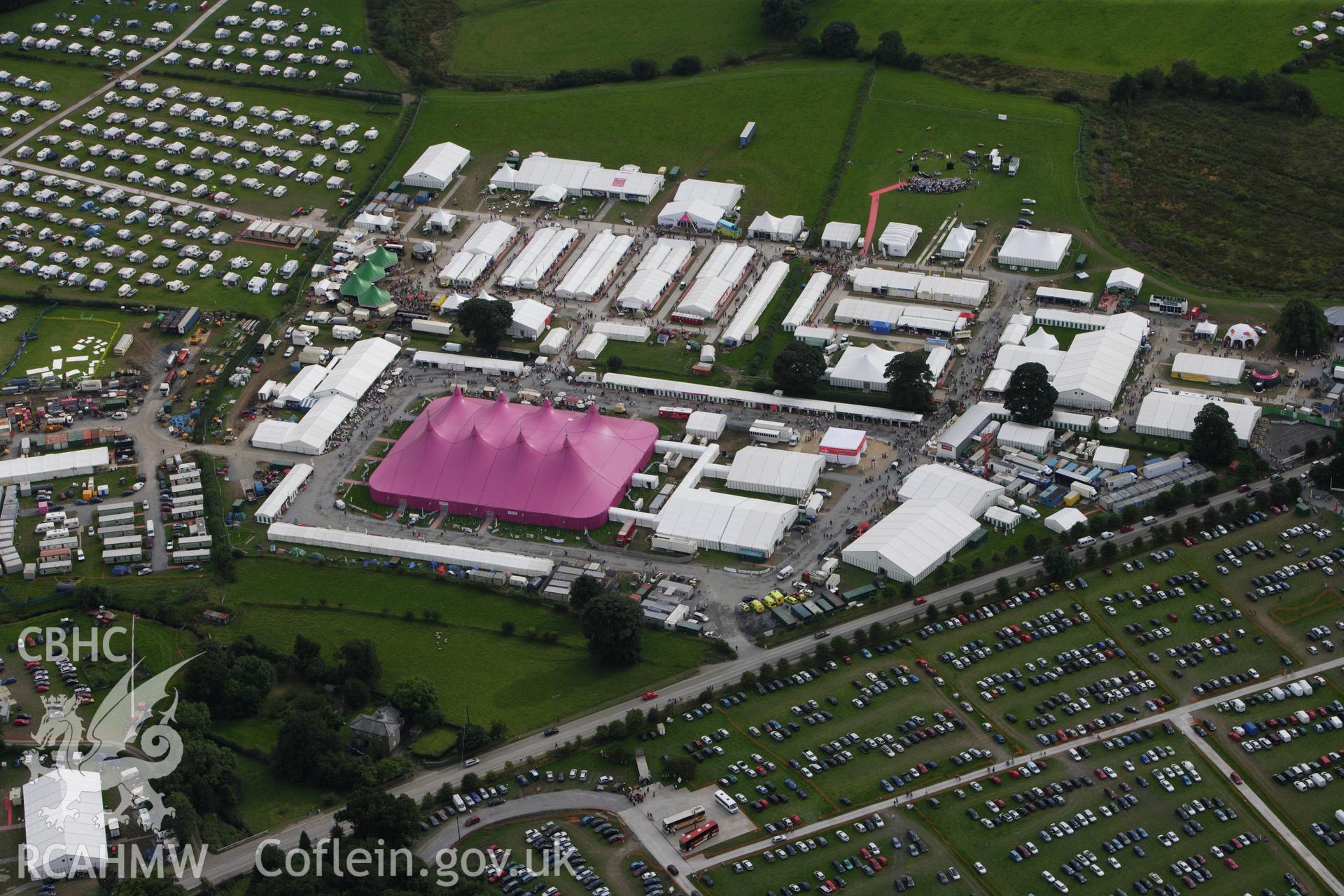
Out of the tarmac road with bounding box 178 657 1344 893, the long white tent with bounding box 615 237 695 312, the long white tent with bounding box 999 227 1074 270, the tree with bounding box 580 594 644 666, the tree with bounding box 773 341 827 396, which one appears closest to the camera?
the tarmac road with bounding box 178 657 1344 893

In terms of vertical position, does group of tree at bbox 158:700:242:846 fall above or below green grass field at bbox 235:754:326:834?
above

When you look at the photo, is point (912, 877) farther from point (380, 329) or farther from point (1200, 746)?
point (380, 329)

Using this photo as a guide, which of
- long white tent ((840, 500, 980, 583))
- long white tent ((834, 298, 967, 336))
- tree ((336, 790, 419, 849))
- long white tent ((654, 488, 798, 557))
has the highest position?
long white tent ((834, 298, 967, 336))

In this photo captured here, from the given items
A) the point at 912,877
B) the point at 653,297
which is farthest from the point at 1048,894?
the point at 653,297

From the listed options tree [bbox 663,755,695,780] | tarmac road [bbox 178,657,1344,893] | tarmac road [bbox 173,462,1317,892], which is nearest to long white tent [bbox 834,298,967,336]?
tarmac road [bbox 173,462,1317,892]

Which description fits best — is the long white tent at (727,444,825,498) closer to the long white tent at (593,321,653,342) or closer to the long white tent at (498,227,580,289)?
the long white tent at (593,321,653,342)

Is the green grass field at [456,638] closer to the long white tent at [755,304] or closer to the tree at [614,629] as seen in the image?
the tree at [614,629]

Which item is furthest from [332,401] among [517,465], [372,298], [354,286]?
[517,465]

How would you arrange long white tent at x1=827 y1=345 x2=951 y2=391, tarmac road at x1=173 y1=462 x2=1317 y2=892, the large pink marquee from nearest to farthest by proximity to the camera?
tarmac road at x1=173 y1=462 x2=1317 y2=892, the large pink marquee, long white tent at x1=827 y1=345 x2=951 y2=391
